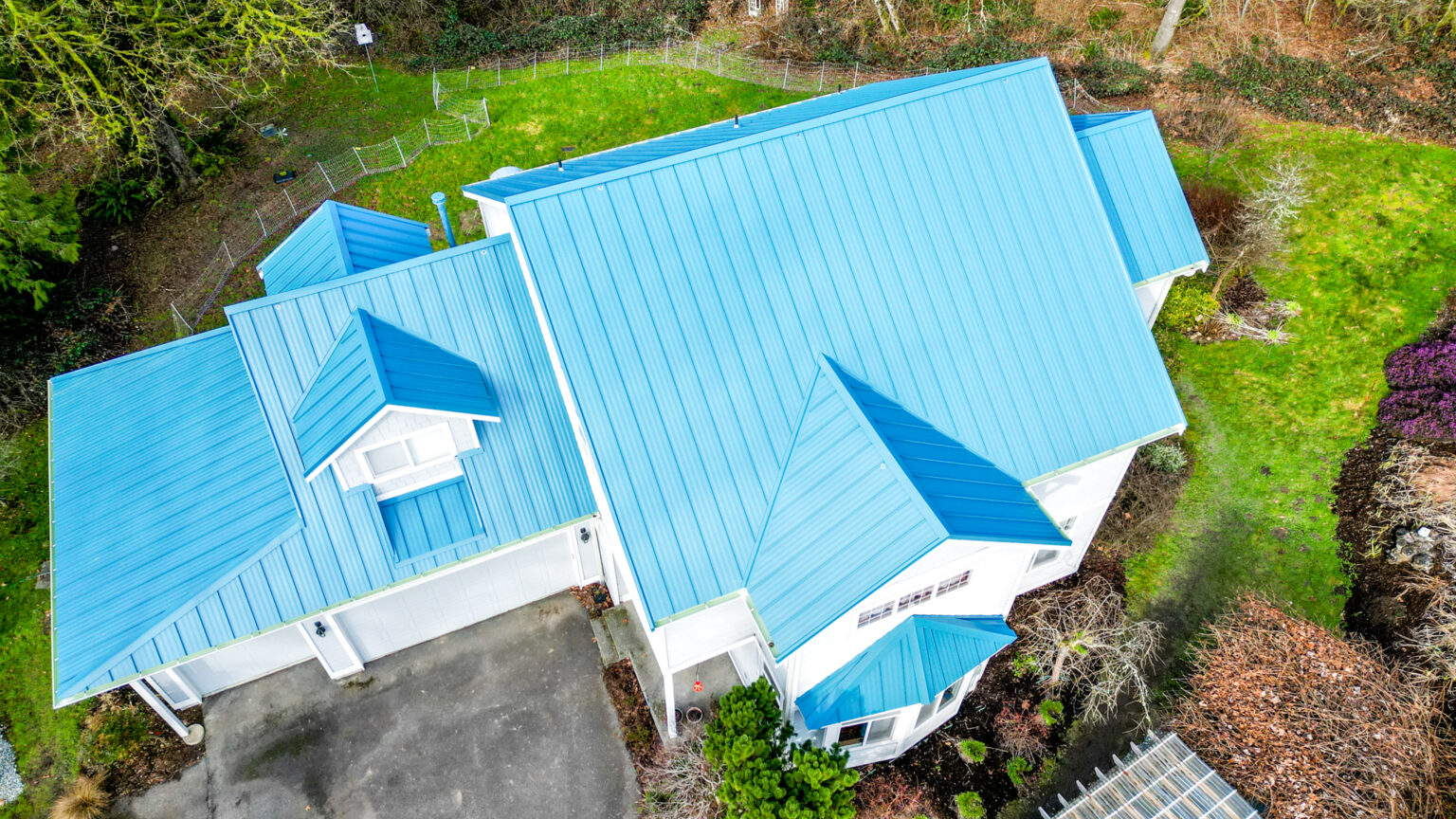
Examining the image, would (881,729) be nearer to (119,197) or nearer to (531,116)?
(531,116)

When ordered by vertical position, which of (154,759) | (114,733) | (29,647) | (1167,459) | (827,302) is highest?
(827,302)

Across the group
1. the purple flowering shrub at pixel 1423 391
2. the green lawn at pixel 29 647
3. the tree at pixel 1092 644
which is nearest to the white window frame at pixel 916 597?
the tree at pixel 1092 644

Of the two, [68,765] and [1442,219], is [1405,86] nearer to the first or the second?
[1442,219]

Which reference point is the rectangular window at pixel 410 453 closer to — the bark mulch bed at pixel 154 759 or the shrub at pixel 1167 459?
the bark mulch bed at pixel 154 759

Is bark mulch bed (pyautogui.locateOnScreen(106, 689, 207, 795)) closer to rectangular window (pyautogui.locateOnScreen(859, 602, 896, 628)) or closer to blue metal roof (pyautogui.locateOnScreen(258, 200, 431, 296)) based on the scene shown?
blue metal roof (pyautogui.locateOnScreen(258, 200, 431, 296))

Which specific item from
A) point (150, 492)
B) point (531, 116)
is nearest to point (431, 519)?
point (150, 492)

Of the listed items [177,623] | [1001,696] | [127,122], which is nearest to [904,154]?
[1001,696]
